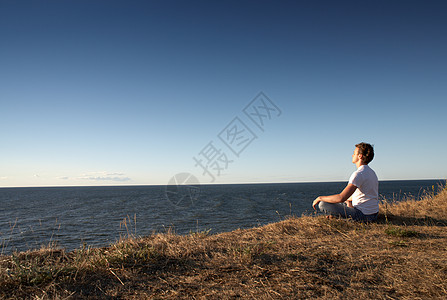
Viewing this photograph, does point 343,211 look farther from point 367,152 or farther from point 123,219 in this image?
point 123,219

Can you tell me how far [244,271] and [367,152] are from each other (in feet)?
13.1

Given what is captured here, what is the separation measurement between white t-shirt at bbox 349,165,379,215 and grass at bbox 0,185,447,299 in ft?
3.25

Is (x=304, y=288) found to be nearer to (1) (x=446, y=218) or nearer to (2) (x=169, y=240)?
(2) (x=169, y=240)

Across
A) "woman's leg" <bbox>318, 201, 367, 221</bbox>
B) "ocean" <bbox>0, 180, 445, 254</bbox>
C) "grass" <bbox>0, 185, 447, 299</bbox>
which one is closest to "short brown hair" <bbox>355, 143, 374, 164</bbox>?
"woman's leg" <bbox>318, 201, 367, 221</bbox>

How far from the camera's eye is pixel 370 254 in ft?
13.1

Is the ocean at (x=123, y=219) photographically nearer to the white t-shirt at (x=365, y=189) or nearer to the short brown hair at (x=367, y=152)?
the white t-shirt at (x=365, y=189)

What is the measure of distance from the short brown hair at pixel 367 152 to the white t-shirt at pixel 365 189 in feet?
0.63

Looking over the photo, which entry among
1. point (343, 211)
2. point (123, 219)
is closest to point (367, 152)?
point (343, 211)

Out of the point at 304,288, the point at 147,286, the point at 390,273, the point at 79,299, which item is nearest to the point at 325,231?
the point at 390,273

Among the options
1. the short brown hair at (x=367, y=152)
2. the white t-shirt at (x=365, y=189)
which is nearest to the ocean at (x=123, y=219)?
the white t-shirt at (x=365, y=189)

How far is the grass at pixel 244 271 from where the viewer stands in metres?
2.87

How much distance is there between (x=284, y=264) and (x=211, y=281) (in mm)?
1094

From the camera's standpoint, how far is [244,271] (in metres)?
3.43

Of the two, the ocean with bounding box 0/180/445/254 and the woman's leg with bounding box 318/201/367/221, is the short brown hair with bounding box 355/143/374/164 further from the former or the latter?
the ocean with bounding box 0/180/445/254
